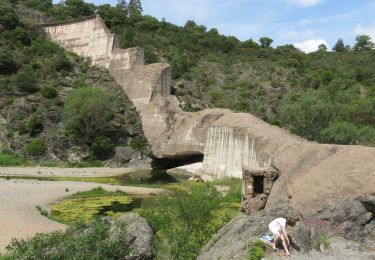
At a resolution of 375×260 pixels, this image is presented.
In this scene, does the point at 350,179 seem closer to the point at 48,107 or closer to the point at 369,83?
the point at 48,107

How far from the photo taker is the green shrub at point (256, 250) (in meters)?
8.59

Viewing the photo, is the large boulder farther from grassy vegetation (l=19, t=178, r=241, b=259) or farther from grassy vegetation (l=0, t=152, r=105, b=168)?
grassy vegetation (l=0, t=152, r=105, b=168)

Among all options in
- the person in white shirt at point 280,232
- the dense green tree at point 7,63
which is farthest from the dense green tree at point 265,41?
the person in white shirt at point 280,232

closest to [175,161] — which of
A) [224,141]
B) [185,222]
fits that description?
[224,141]

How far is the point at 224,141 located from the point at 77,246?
21.7 metres

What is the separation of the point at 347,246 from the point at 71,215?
14023 millimetres

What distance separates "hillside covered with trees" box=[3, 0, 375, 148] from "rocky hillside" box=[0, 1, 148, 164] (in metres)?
9.45

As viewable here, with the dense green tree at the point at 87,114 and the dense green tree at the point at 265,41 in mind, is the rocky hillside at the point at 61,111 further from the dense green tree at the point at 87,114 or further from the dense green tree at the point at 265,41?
the dense green tree at the point at 265,41

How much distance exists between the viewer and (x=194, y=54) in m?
83.8

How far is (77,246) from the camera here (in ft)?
29.7

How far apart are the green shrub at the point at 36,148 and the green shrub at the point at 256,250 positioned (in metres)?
39.7

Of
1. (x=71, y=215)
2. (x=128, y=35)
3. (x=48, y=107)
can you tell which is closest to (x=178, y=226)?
(x=71, y=215)

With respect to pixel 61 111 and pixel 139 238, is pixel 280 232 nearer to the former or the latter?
pixel 139 238

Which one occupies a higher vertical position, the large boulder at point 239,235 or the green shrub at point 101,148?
the large boulder at point 239,235
